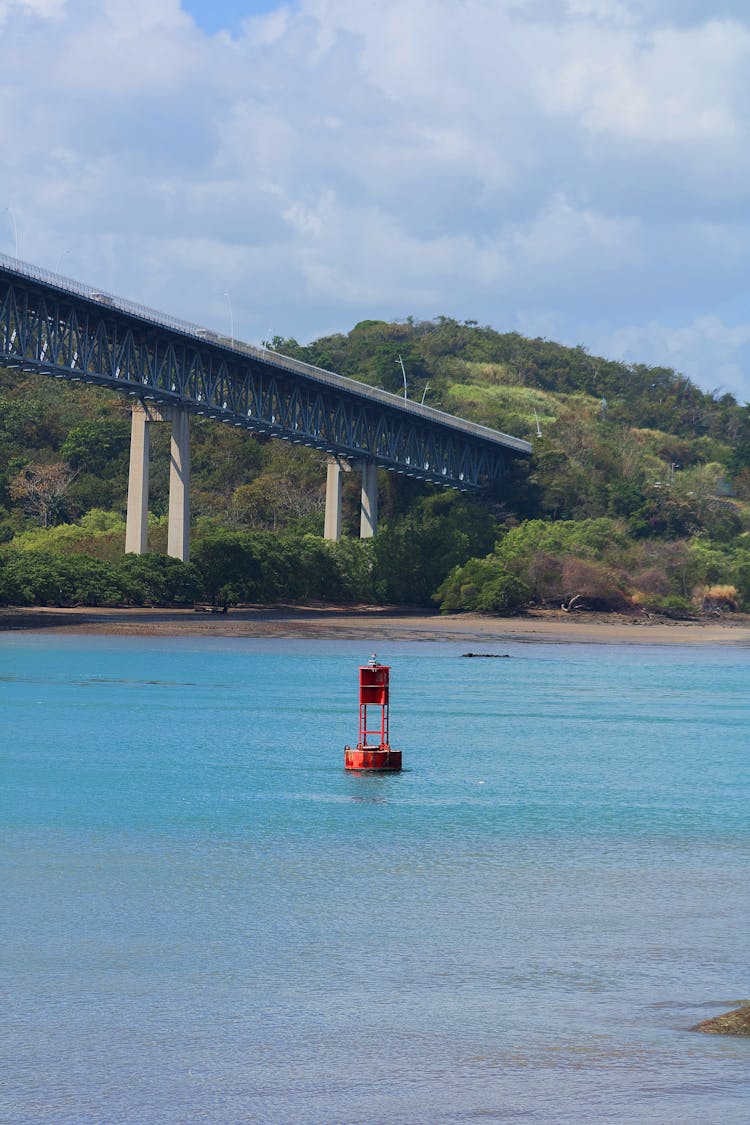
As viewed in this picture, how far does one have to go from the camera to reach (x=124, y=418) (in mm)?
143000

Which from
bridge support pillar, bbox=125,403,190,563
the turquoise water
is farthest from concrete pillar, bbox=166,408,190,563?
the turquoise water

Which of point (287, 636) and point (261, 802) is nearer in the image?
point (261, 802)

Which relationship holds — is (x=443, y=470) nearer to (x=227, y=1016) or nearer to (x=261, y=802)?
(x=261, y=802)

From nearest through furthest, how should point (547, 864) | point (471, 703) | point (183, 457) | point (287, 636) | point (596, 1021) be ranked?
point (596, 1021) → point (547, 864) → point (471, 703) → point (287, 636) → point (183, 457)

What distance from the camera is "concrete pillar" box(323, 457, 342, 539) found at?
118375 millimetres

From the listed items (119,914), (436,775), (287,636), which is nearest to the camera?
(119,914)

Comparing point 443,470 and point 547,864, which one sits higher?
point 443,470

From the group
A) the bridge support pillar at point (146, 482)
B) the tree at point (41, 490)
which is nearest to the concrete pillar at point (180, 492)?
the bridge support pillar at point (146, 482)

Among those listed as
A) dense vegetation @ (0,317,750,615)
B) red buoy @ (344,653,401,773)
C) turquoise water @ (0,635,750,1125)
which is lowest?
turquoise water @ (0,635,750,1125)

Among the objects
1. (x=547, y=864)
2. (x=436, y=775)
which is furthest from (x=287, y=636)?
(x=547, y=864)

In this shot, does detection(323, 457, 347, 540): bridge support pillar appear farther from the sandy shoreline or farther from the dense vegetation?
the sandy shoreline

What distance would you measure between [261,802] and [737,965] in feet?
47.0

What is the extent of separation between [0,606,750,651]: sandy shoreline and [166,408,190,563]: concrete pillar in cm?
416

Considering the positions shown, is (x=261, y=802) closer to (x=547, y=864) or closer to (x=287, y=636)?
(x=547, y=864)
